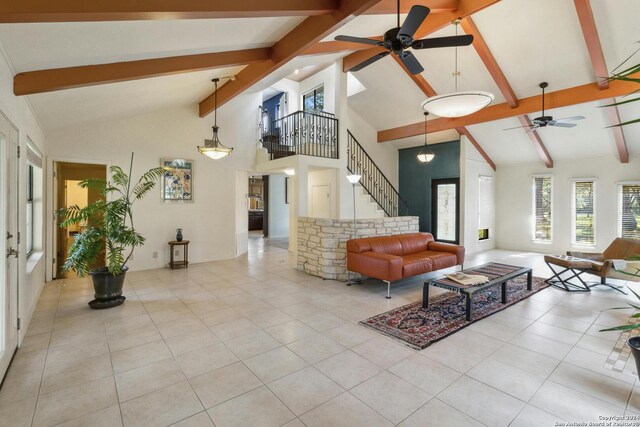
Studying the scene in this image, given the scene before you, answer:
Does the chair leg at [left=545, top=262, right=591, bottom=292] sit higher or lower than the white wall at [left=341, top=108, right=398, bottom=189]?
lower

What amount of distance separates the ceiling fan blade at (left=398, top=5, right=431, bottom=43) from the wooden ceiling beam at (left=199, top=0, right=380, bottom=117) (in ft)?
1.09

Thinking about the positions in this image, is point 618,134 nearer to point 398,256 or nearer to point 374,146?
point 374,146

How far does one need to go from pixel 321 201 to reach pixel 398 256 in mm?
2996

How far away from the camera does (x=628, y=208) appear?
7.33m

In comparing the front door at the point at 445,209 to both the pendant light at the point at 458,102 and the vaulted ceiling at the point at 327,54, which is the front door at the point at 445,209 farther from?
the pendant light at the point at 458,102

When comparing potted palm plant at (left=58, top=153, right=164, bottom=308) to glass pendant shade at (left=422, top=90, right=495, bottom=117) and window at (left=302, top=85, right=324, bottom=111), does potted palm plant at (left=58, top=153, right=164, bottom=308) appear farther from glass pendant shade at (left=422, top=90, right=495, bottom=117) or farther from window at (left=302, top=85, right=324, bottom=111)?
window at (left=302, top=85, right=324, bottom=111)

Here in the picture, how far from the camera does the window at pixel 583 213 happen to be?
7891 millimetres

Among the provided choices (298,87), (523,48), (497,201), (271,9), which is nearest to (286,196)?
(298,87)

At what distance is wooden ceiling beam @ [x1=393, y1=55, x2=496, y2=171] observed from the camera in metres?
7.02

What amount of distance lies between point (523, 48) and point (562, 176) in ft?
14.9

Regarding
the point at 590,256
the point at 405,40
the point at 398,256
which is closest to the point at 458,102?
the point at 405,40

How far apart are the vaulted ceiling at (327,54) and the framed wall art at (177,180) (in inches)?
46.0

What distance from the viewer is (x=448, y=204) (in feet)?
30.1

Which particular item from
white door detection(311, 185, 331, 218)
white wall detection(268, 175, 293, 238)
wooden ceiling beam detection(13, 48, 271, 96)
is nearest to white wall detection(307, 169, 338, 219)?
white door detection(311, 185, 331, 218)
